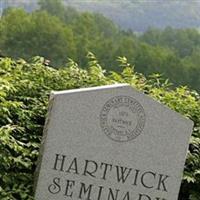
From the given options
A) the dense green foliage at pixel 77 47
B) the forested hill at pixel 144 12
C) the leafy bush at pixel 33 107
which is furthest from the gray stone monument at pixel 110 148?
the forested hill at pixel 144 12

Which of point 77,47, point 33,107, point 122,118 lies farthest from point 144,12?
point 122,118

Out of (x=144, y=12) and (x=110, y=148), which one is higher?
(x=144, y=12)

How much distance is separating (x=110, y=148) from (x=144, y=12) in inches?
3429

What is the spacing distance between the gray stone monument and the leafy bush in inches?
8.0

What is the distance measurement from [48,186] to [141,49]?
47938 mm

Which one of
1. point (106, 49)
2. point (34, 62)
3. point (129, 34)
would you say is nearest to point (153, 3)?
point (129, 34)

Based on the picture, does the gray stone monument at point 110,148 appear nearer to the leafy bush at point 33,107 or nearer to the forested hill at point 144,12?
the leafy bush at point 33,107

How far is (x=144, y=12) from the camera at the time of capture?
89.9 metres

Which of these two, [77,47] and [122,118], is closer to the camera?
[122,118]

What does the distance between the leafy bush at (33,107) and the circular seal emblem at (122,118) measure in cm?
54

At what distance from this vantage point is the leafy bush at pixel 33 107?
13.1 ft

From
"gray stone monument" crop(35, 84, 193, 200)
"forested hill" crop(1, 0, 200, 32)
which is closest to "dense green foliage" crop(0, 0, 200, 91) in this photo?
"forested hill" crop(1, 0, 200, 32)

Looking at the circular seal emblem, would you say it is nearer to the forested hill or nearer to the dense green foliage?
the dense green foliage

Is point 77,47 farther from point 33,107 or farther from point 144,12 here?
point 33,107
